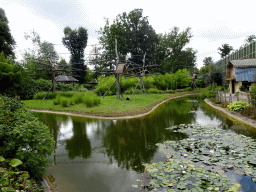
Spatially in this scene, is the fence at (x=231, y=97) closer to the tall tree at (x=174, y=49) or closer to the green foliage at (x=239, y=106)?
the green foliage at (x=239, y=106)

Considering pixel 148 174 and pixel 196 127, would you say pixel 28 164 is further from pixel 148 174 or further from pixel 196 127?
pixel 196 127

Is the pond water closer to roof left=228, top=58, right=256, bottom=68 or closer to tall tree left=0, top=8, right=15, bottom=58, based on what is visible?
roof left=228, top=58, right=256, bottom=68

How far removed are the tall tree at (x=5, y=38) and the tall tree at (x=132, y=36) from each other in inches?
608

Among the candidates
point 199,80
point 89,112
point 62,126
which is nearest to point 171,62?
point 199,80

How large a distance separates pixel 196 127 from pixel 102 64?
93.4ft

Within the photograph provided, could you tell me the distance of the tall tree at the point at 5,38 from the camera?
20500mm

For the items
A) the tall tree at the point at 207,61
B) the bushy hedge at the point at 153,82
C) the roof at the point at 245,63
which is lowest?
the bushy hedge at the point at 153,82

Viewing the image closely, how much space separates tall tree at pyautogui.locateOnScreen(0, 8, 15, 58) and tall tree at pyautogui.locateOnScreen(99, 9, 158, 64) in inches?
608

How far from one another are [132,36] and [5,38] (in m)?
19.7

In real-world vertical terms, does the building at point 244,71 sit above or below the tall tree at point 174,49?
below

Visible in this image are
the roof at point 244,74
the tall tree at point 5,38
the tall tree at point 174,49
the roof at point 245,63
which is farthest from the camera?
the tall tree at point 174,49

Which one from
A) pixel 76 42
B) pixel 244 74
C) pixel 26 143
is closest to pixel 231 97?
pixel 244 74

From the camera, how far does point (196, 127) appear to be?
7.59 meters

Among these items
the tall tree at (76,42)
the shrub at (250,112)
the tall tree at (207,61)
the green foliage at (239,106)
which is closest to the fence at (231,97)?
the green foliage at (239,106)
